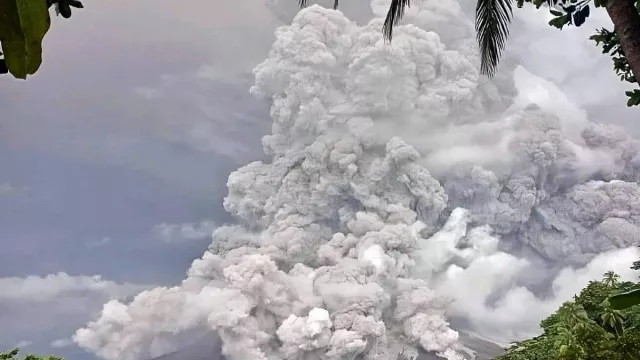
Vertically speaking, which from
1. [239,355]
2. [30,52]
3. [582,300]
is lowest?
[30,52]

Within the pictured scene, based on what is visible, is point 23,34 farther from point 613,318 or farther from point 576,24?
point 613,318

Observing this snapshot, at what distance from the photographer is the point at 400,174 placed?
3997 centimetres

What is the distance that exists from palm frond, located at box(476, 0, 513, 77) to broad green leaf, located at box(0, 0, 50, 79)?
13.1ft

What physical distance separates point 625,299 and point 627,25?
6.53 feet

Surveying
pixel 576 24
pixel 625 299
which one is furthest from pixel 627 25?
pixel 625 299

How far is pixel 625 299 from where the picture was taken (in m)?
1.21

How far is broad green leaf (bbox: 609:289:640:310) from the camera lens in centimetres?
120

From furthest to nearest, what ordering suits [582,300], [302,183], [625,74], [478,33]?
[302,183] < [582,300] < [478,33] < [625,74]

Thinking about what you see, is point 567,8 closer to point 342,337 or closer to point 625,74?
point 625,74

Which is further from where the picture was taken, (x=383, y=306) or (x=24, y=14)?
(x=383, y=306)

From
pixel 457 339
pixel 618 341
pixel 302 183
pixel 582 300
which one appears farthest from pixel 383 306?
pixel 618 341

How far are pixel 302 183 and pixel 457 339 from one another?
15048 mm

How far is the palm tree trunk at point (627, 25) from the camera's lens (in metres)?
2.75

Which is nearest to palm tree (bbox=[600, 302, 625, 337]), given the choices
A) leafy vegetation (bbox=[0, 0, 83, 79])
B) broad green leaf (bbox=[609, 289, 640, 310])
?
broad green leaf (bbox=[609, 289, 640, 310])
